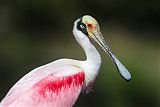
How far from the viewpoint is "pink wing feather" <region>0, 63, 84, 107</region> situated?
7.54 meters

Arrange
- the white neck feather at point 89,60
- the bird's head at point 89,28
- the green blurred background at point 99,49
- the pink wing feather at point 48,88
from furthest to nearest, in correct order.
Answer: the green blurred background at point 99,49 < the bird's head at point 89,28 < the white neck feather at point 89,60 < the pink wing feather at point 48,88

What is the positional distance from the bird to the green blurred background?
549cm

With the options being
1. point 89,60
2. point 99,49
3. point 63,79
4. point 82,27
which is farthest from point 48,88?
point 99,49

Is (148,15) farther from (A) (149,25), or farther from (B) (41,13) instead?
(B) (41,13)

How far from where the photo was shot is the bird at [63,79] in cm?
762

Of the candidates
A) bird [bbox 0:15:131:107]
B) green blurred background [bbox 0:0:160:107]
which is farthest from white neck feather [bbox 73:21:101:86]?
green blurred background [bbox 0:0:160:107]

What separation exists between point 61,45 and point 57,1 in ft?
16.1

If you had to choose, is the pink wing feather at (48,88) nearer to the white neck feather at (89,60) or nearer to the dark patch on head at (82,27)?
the white neck feather at (89,60)

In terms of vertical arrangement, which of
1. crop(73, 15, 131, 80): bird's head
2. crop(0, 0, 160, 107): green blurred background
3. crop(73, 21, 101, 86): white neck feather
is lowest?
crop(0, 0, 160, 107): green blurred background

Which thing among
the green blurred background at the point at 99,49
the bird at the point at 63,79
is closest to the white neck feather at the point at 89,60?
the bird at the point at 63,79

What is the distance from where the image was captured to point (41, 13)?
25.2 m

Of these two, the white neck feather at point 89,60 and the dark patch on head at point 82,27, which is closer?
the white neck feather at point 89,60

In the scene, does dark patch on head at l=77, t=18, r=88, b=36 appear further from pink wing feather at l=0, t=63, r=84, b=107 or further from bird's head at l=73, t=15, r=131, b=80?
pink wing feather at l=0, t=63, r=84, b=107

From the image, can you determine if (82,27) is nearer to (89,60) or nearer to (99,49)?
(89,60)
